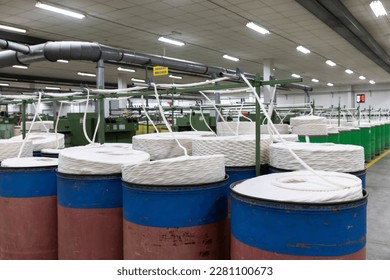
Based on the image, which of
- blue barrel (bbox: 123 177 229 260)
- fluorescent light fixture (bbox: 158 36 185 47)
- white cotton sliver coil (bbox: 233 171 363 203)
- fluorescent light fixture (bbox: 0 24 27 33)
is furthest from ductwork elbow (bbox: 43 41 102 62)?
white cotton sliver coil (bbox: 233 171 363 203)

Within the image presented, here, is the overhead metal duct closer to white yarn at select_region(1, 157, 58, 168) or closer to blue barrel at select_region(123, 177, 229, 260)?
white yarn at select_region(1, 157, 58, 168)

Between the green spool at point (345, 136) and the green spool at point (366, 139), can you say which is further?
the green spool at point (366, 139)

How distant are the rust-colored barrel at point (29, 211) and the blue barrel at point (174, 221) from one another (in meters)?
0.99

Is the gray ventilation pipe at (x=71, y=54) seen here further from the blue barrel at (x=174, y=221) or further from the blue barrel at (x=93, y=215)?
the blue barrel at (x=174, y=221)

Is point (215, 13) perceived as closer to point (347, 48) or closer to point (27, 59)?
point (27, 59)

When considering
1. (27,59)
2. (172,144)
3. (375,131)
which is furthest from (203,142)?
(375,131)

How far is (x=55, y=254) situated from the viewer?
2.72 metres

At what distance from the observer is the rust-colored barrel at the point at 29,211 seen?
8.52 feet

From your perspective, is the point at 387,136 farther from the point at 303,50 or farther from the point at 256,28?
the point at 256,28

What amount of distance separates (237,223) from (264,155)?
3.20 feet

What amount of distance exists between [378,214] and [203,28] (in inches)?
259

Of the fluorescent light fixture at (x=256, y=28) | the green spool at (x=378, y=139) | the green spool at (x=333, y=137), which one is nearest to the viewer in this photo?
the green spool at (x=333, y=137)

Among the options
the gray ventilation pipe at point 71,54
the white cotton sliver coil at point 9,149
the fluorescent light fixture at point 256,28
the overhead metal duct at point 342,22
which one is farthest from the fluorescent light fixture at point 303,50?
the white cotton sliver coil at point 9,149

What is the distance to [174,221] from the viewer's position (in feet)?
6.21
